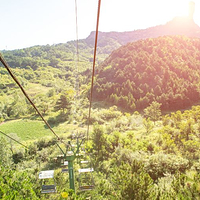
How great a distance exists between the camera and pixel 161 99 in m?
59.2

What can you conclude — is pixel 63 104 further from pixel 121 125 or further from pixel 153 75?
pixel 153 75

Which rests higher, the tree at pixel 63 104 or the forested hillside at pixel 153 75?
the forested hillside at pixel 153 75

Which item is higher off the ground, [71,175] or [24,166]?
[71,175]

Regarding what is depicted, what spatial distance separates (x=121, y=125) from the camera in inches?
1489

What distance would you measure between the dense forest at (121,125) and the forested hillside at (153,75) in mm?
350

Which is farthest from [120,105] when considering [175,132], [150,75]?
[175,132]

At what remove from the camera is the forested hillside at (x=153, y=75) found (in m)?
60.1

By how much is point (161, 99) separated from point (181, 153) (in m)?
39.7

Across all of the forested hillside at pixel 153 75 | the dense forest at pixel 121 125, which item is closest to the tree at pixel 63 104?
the dense forest at pixel 121 125

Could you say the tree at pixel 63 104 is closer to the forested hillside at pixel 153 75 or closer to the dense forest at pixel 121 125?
the dense forest at pixel 121 125

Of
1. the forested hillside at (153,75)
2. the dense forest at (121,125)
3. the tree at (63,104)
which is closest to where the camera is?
the dense forest at (121,125)

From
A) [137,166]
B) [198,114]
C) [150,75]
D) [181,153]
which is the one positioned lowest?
[181,153]

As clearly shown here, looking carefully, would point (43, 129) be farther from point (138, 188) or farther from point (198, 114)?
point (138, 188)

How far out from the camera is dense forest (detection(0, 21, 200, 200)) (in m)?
11.3
